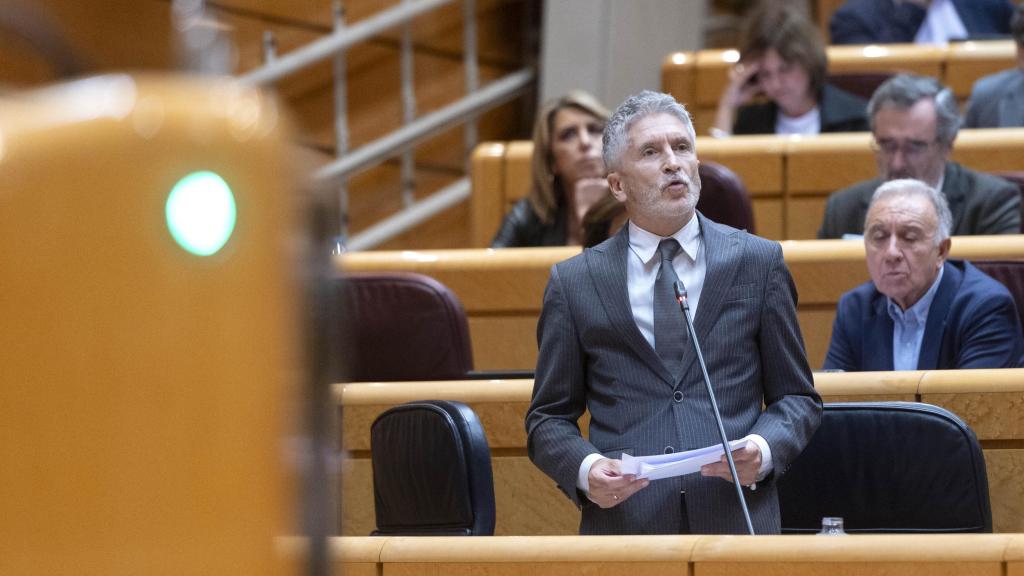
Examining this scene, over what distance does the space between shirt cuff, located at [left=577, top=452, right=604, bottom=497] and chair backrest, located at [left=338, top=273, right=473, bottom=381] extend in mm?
800

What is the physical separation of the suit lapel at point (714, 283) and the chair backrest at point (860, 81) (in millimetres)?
2353

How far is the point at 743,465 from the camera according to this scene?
1828 mm

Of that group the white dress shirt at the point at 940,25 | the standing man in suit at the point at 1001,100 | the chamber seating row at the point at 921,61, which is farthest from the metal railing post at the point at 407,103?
the standing man in suit at the point at 1001,100

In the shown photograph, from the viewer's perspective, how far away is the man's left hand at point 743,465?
1.82m

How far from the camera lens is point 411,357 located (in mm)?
2709

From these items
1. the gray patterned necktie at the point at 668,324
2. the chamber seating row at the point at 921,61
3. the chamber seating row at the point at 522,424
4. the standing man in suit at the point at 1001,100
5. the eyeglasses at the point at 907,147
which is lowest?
the chamber seating row at the point at 522,424

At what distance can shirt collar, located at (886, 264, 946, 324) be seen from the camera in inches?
101

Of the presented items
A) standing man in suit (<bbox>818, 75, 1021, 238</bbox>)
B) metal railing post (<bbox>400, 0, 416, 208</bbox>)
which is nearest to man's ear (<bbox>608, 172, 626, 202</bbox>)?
standing man in suit (<bbox>818, 75, 1021, 238</bbox>)

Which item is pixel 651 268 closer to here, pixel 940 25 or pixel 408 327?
pixel 408 327

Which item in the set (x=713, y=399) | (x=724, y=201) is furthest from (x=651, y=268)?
(x=724, y=201)

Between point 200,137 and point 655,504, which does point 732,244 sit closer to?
point 655,504

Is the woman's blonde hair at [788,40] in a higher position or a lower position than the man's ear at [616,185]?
higher

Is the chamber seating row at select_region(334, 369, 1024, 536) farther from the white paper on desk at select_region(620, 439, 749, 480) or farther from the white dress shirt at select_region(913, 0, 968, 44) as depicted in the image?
the white dress shirt at select_region(913, 0, 968, 44)

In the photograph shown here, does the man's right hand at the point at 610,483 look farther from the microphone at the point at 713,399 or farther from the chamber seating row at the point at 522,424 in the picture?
the chamber seating row at the point at 522,424
